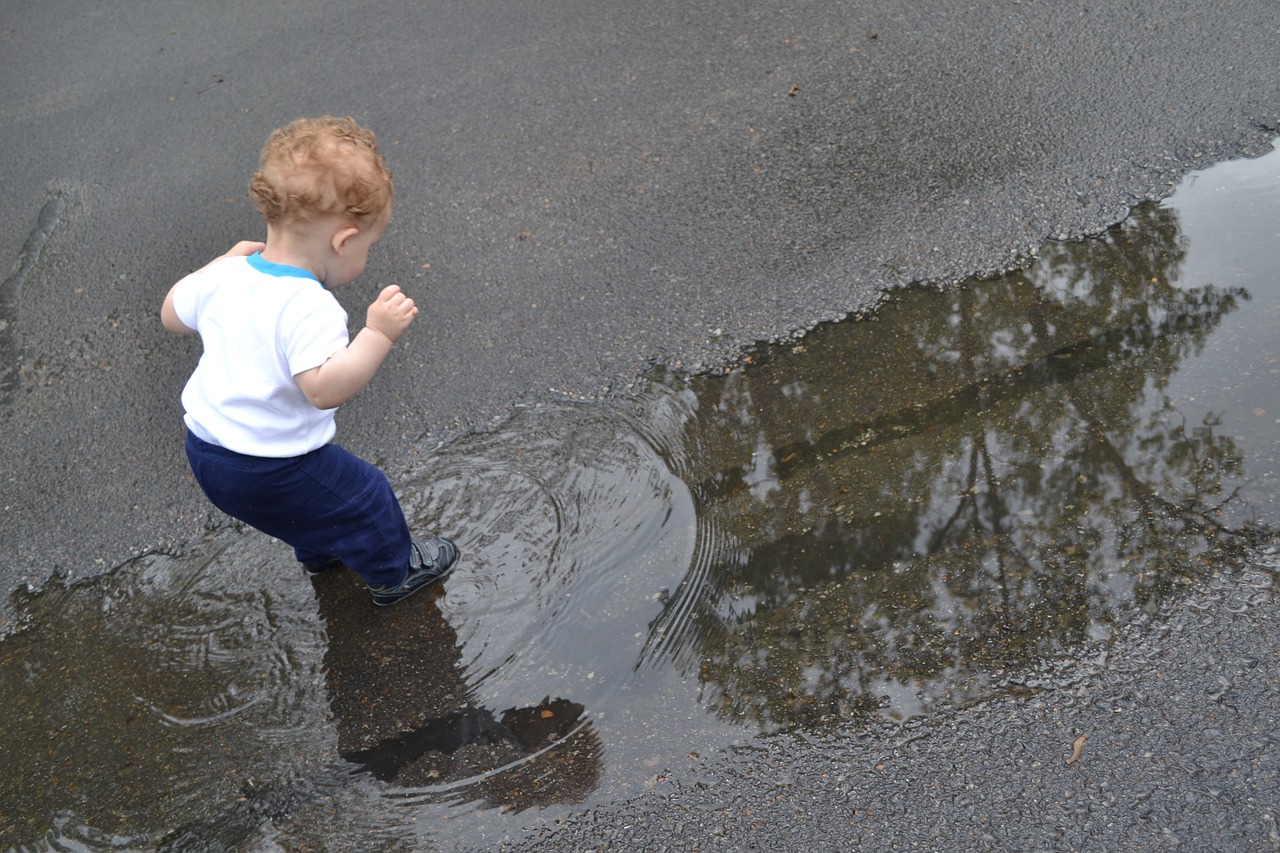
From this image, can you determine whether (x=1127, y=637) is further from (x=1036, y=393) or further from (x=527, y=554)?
(x=527, y=554)

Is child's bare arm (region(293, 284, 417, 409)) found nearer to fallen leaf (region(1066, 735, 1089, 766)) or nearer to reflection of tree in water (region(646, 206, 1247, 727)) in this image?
reflection of tree in water (region(646, 206, 1247, 727))

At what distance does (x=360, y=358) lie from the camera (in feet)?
8.13

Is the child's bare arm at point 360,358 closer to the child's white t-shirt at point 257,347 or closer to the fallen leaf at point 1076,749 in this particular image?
the child's white t-shirt at point 257,347

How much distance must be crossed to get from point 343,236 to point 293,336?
31 cm

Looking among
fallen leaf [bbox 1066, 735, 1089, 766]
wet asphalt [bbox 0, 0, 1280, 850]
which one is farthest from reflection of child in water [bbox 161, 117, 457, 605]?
fallen leaf [bbox 1066, 735, 1089, 766]

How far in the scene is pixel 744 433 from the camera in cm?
348

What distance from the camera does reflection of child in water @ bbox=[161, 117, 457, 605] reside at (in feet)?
8.27

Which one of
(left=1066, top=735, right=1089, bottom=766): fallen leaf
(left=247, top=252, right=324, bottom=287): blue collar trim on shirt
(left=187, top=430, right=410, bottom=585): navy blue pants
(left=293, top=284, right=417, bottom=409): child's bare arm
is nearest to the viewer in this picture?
(left=1066, top=735, right=1089, bottom=766): fallen leaf

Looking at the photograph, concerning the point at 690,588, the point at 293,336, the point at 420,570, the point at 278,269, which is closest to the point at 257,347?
the point at 293,336

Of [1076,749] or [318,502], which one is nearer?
[1076,749]

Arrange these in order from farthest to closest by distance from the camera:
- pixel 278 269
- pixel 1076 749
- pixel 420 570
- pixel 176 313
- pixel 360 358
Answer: pixel 420 570
pixel 176 313
pixel 278 269
pixel 360 358
pixel 1076 749

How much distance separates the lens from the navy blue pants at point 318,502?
2738mm

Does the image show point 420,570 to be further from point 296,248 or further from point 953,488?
point 953,488

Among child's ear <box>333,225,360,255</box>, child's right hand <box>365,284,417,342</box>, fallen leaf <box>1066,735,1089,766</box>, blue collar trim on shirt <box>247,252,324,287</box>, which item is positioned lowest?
fallen leaf <box>1066,735,1089,766</box>
